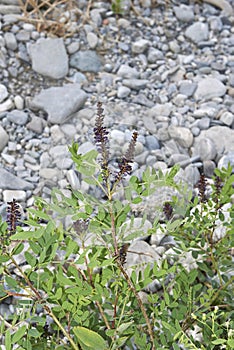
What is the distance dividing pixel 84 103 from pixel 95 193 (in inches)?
30.7

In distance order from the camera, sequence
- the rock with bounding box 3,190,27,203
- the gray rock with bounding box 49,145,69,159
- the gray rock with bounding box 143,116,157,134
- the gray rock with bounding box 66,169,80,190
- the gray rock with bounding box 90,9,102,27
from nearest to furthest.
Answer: the gray rock with bounding box 66,169,80,190
the gray rock with bounding box 49,145,69,159
the gray rock with bounding box 143,116,157,134
the rock with bounding box 3,190,27,203
the gray rock with bounding box 90,9,102,27

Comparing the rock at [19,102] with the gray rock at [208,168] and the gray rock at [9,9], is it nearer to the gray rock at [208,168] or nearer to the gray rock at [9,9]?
the gray rock at [9,9]

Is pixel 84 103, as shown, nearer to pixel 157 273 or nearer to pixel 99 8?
pixel 99 8

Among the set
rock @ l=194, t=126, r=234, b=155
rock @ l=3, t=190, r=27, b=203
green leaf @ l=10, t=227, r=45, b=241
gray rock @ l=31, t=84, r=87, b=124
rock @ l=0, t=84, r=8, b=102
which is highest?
green leaf @ l=10, t=227, r=45, b=241

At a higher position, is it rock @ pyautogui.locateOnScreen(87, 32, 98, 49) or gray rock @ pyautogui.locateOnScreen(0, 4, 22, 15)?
gray rock @ pyautogui.locateOnScreen(0, 4, 22, 15)

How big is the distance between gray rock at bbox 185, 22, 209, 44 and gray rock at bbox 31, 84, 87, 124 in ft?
2.09

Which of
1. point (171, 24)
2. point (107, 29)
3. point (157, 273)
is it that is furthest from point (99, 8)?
point (157, 273)

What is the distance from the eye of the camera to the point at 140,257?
6.39 feet

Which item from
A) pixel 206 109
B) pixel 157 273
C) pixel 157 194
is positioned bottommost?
pixel 206 109

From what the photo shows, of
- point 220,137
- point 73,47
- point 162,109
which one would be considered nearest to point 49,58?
point 73,47

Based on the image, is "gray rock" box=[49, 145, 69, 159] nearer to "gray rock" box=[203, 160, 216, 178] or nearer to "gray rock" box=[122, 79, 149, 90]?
"gray rock" box=[203, 160, 216, 178]

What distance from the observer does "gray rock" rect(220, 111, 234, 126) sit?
2615 millimetres

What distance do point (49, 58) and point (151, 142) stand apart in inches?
34.5

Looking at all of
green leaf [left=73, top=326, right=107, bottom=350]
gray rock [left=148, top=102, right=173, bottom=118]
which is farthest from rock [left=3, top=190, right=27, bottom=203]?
green leaf [left=73, top=326, right=107, bottom=350]
